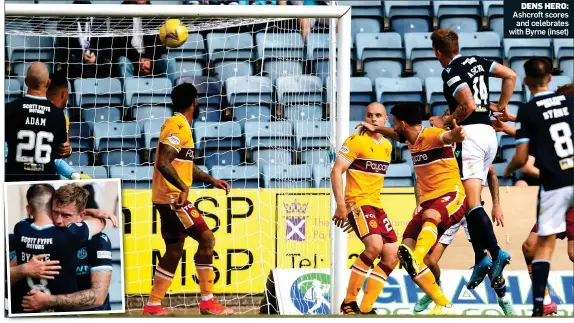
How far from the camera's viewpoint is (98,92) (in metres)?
10.1

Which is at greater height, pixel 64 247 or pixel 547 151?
pixel 547 151

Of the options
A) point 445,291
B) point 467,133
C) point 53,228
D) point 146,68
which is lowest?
point 445,291

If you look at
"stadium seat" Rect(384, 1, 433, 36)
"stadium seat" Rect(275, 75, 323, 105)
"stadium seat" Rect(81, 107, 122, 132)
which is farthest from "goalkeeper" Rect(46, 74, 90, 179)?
"stadium seat" Rect(384, 1, 433, 36)

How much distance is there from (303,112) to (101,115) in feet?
6.61

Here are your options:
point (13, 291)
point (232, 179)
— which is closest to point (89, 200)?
point (13, 291)

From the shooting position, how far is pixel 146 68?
1043 centimetres

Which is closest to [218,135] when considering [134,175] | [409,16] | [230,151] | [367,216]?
[230,151]

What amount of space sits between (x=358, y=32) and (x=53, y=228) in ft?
17.4

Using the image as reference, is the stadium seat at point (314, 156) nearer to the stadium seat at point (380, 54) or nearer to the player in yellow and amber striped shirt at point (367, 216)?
the player in yellow and amber striped shirt at point (367, 216)

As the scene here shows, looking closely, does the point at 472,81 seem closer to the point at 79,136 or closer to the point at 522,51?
the point at 79,136

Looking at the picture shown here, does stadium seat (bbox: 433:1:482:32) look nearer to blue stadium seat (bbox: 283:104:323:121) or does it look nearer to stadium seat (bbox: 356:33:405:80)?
stadium seat (bbox: 356:33:405:80)

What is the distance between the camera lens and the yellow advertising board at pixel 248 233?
927 centimetres

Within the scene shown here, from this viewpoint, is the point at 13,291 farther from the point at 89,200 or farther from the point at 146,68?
the point at 146,68

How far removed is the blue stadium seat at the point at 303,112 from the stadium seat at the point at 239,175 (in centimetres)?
59
